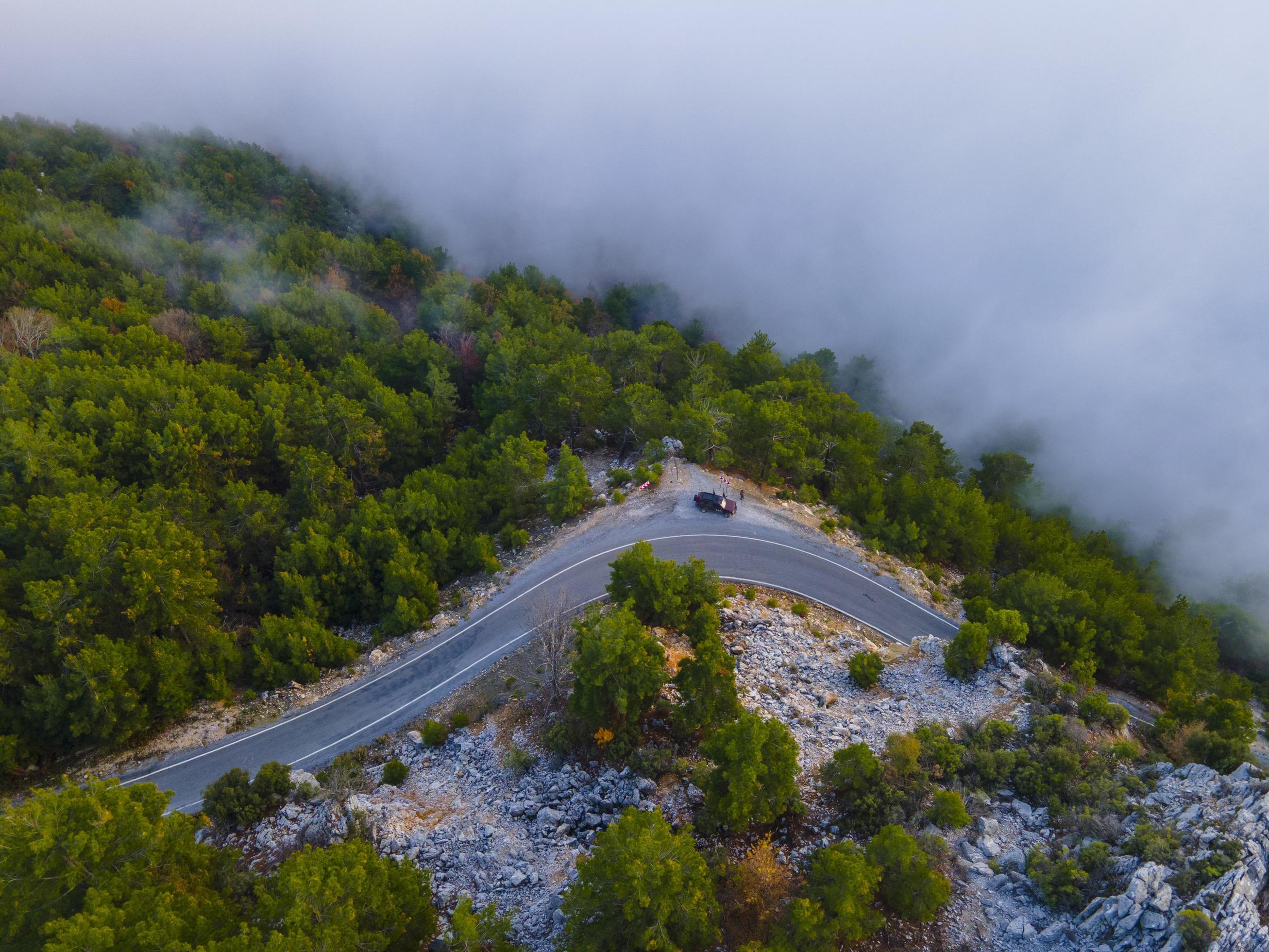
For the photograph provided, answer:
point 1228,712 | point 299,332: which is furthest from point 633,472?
point 299,332

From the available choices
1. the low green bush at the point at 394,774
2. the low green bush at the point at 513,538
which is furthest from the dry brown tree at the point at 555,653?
the low green bush at the point at 513,538

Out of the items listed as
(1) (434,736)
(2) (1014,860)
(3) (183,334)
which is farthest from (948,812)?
(3) (183,334)

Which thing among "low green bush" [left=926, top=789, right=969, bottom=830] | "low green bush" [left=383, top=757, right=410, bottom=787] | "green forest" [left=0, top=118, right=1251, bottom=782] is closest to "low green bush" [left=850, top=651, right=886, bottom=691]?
"low green bush" [left=926, top=789, right=969, bottom=830]

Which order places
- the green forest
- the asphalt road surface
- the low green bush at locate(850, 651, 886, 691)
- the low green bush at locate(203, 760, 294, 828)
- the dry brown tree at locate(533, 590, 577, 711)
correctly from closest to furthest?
the low green bush at locate(203, 760, 294, 828) → the dry brown tree at locate(533, 590, 577, 711) → the asphalt road surface → the low green bush at locate(850, 651, 886, 691) → the green forest

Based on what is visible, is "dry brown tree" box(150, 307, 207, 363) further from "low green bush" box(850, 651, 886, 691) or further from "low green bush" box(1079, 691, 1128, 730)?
"low green bush" box(1079, 691, 1128, 730)

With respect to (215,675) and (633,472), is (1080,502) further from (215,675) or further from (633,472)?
(215,675)

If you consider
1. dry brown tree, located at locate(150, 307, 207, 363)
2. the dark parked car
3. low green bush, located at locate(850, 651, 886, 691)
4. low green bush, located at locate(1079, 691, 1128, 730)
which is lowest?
low green bush, located at locate(850, 651, 886, 691)
